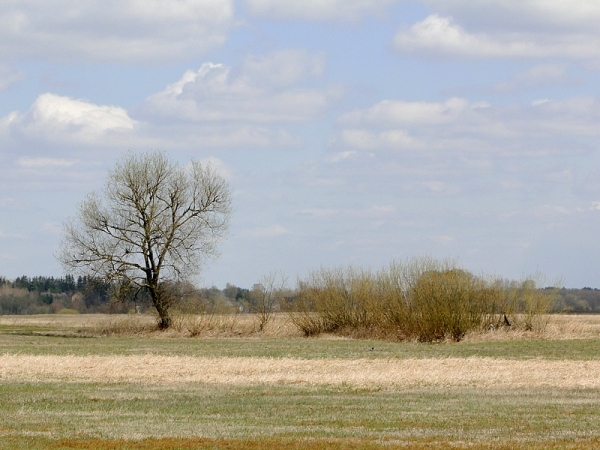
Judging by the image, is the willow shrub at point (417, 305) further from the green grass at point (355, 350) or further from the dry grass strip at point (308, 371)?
the dry grass strip at point (308, 371)

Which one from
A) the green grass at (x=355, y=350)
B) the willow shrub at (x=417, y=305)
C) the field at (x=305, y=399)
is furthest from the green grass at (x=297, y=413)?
the willow shrub at (x=417, y=305)

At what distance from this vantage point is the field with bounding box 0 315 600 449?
14.7m

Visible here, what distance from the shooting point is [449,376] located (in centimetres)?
2577

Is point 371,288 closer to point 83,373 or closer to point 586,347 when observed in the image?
point 586,347

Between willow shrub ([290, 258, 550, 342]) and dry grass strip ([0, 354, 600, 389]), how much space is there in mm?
15890

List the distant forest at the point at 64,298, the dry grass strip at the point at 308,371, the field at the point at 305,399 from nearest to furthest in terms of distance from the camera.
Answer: the field at the point at 305,399
the dry grass strip at the point at 308,371
the distant forest at the point at 64,298

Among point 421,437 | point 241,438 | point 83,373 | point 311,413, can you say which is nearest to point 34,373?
point 83,373

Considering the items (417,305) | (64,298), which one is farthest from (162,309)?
(64,298)

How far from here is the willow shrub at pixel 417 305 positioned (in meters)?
47.8

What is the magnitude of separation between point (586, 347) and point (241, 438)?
94.1 feet

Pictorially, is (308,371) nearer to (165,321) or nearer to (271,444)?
(271,444)

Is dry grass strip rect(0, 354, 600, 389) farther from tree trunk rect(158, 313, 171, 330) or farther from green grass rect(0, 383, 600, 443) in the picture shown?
tree trunk rect(158, 313, 171, 330)

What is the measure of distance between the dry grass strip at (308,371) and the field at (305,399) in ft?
0.12

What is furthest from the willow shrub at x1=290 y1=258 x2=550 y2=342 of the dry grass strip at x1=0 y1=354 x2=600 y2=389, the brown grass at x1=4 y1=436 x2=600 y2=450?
the brown grass at x1=4 y1=436 x2=600 y2=450
